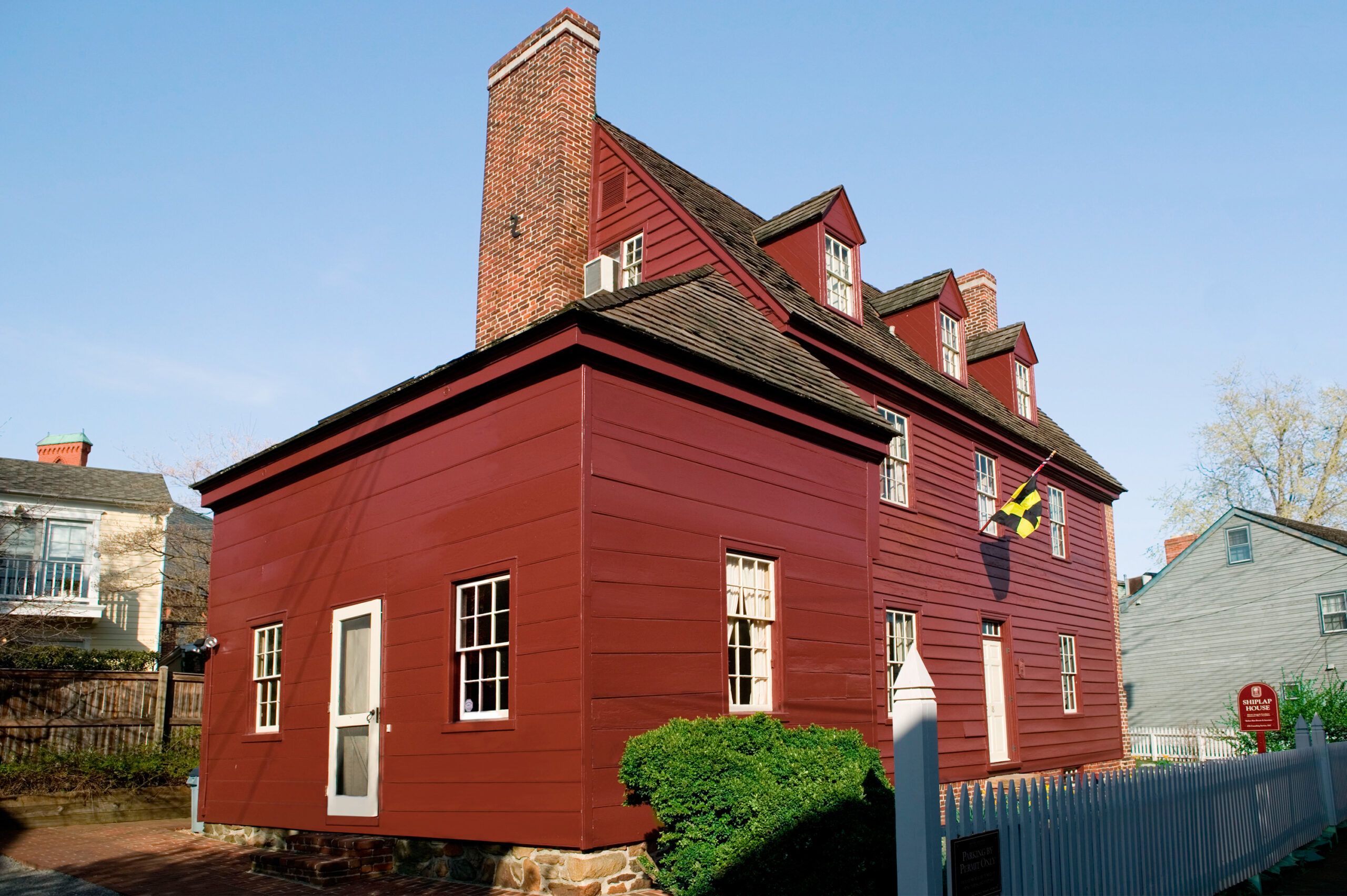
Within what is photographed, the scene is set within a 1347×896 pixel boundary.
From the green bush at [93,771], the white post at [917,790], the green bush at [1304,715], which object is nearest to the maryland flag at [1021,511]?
the green bush at [1304,715]

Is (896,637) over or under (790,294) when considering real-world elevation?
under

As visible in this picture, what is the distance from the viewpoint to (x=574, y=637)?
8.68 meters

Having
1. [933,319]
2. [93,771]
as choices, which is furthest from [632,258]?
[93,771]

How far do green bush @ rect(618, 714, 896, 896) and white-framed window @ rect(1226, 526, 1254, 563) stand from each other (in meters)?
28.5

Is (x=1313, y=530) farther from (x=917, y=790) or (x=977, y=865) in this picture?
(x=917, y=790)

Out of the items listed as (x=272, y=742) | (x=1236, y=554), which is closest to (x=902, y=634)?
(x=272, y=742)

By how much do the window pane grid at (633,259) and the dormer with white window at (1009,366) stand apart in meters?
9.13

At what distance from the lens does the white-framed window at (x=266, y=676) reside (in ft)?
42.5

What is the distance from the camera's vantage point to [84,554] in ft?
92.4

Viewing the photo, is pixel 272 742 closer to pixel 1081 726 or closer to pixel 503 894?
pixel 503 894

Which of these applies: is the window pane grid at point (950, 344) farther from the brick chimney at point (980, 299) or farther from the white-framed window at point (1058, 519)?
the brick chimney at point (980, 299)

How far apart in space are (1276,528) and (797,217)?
76.5 ft

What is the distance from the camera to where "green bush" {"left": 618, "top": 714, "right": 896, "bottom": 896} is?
292 inches

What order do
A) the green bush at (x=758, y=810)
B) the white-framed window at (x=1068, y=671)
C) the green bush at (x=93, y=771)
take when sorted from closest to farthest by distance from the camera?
the green bush at (x=758, y=810), the green bush at (x=93, y=771), the white-framed window at (x=1068, y=671)
